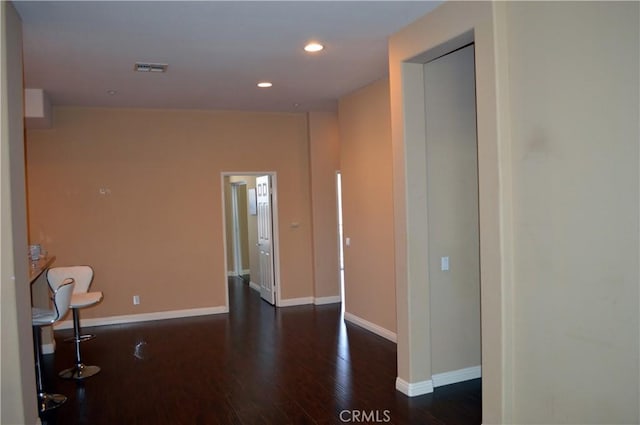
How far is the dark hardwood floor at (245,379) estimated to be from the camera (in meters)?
3.61

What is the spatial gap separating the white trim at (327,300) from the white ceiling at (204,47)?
3.00 m

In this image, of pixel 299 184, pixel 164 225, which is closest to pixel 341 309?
pixel 299 184

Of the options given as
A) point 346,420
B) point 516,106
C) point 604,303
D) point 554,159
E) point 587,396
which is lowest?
point 346,420

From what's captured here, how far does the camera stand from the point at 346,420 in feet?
11.4

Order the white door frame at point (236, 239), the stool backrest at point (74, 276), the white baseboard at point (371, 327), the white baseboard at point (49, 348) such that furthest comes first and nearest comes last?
the white door frame at point (236, 239)
the white baseboard at point (371, 327)
the white baseboard at point (49, 348)
the stool backrest at point (74, 276)

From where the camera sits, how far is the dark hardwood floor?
3.61 metres

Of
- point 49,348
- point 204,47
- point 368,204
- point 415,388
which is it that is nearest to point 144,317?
point 49,348

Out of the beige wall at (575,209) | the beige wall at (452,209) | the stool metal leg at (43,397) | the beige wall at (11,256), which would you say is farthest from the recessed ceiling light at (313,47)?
the stool metal leg at (43,397)

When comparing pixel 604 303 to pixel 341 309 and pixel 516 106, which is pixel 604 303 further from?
pixel 341 309

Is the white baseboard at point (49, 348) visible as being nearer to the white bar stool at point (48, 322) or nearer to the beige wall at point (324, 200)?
the white bar stool at point (48, 322)

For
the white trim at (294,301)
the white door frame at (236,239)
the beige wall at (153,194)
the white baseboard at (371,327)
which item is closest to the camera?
the white baseboard at (371,327)

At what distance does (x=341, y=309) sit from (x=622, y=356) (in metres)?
4.83

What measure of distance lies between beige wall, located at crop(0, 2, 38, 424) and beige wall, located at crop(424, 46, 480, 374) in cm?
282

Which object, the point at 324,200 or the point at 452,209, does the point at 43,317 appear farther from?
the point at 324,200
